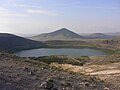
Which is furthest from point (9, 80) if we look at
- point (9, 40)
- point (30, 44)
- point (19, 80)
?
point (30, 44)

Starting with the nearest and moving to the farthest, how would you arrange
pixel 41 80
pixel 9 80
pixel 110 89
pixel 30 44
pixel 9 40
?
pixel 9 80 → pixel 41 80 → pixel 110 89 → pixel 9 40 → pixel 30 44

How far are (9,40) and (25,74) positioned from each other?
7577 centimetres

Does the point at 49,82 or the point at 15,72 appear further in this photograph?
the point at 15,72

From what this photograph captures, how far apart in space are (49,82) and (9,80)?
1.24 metres

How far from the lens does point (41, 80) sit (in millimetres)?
8812

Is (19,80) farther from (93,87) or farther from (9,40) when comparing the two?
(9,40)

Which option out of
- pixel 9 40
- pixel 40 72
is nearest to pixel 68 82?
pixel 40 72

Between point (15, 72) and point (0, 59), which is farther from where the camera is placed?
point (0, 59)

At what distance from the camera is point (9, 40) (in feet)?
274

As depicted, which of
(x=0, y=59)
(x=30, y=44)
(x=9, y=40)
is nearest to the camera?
(x=0, y=59)

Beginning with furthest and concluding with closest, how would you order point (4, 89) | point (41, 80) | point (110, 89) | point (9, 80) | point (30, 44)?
point (30, 44), point (110, 89), point (41, 80), point (9, 80), point (4, 89)

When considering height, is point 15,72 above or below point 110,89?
above

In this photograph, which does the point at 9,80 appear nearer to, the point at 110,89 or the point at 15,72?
the point at 15,72

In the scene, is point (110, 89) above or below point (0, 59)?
below
